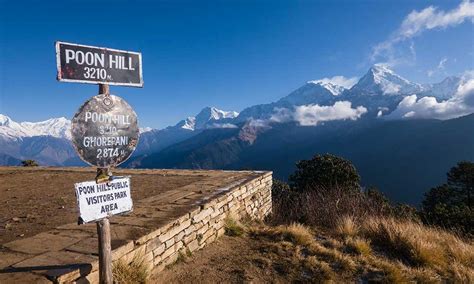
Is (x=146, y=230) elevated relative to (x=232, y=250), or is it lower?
elevated

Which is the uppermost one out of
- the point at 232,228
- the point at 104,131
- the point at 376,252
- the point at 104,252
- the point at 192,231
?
the point at 104,131

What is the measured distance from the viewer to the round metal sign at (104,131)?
130 inches

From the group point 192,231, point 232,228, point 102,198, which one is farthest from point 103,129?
point 232,228

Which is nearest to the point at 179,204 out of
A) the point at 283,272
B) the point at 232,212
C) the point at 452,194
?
the point at 232,212

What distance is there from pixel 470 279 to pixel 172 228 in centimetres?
436

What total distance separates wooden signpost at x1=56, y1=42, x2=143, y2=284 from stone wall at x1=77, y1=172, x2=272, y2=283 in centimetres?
78

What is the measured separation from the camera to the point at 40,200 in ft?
26.0

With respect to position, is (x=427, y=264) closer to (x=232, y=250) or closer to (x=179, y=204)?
(x=232, y=250)

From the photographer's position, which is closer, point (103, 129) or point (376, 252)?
point (103, 129)

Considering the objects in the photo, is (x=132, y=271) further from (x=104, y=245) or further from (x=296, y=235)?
(x=296, y=235)

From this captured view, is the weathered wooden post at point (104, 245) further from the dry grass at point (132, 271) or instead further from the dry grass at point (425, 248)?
the dry grass at point (425, 248)

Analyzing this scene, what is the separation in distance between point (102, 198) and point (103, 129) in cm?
69

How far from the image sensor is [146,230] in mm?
4820

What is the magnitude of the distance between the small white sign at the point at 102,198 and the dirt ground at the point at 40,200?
2.33 metres
